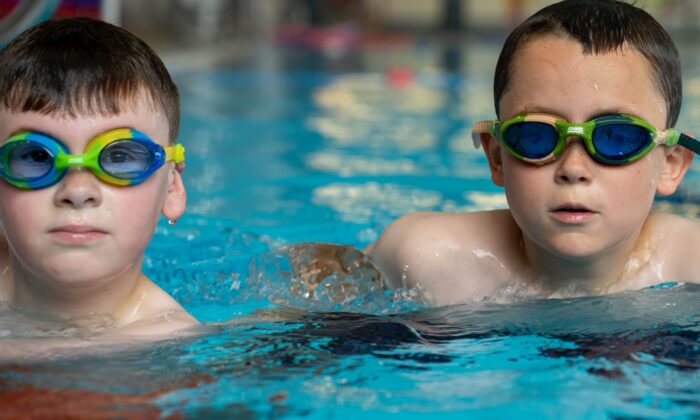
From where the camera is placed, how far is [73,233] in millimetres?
2365

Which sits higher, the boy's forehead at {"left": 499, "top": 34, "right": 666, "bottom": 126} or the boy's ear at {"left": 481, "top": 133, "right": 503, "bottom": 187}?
the boy's forehead at {"left": 499, "top": 34, "right": 666, "bottom": 126}

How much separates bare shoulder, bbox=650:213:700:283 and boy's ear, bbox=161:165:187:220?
5.04ft

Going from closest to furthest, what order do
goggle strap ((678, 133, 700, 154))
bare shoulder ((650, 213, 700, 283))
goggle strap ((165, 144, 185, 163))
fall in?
goggle strap ((165, 144, 185, 163)) → goggle strap ((678, 133, 700, 154)) → bare shoulder ((650, 213, 700, 283))

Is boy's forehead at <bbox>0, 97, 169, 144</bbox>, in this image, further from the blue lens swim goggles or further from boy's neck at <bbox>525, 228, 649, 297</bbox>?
boy's neck at <bbox>525, 228, 649, 297</bbox>

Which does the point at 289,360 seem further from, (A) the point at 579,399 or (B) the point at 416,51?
(B) the point at 416,51

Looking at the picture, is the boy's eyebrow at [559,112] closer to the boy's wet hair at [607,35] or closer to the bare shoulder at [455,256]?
the boy's wet hair at [607,35]

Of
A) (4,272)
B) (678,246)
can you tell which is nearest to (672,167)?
(678,246)

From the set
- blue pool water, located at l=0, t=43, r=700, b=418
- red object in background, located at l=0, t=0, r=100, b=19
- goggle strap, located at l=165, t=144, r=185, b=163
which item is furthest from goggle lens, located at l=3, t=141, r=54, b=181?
red object in background, located at l=0, t=0, r=100, b=19

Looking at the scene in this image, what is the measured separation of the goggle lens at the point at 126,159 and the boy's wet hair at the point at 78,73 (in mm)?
90

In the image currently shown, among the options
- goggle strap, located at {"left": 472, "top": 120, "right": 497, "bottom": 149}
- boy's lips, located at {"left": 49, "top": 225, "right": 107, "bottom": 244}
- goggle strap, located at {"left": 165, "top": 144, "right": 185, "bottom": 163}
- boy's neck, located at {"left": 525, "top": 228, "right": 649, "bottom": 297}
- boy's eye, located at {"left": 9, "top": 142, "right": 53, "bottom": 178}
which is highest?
goggle strap, located at {"left": 472, "top": 120, "right": 497, "bottom": 149}

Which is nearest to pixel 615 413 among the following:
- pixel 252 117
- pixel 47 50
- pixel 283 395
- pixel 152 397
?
pixel 283 395

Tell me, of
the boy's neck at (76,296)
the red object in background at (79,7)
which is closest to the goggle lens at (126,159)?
the boy's neck at (76,296)

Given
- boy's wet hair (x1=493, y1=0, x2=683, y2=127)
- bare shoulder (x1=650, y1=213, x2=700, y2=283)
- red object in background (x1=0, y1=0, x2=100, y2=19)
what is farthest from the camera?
red object in background (x1=0, y1=0, x2=100, y2=19)

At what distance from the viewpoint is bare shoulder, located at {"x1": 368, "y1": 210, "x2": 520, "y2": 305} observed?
3238 millimetres
